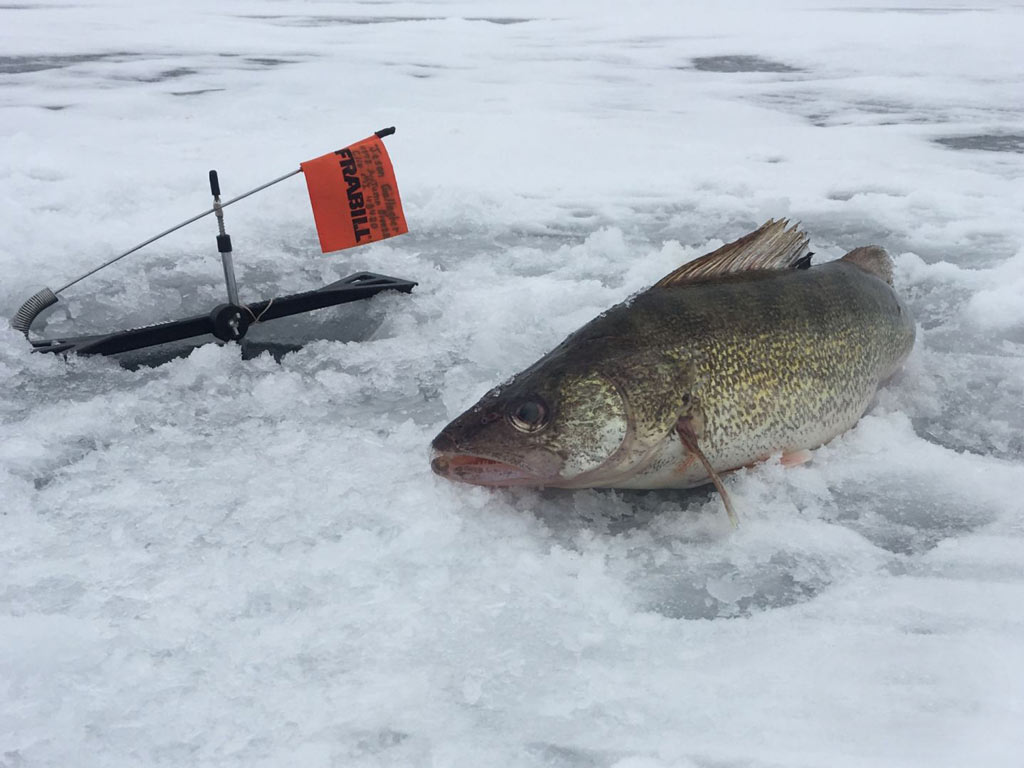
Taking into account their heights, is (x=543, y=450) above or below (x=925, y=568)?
above

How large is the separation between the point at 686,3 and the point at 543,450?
17794 millimetres

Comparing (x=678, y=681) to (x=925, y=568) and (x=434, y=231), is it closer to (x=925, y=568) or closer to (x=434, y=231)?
(x=925, y=568)

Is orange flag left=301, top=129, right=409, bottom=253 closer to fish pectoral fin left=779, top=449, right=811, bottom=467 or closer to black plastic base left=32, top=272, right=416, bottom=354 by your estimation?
black plastic base left=32, top=272, right=416, bottom=354

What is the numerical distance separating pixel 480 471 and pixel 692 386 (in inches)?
26.8

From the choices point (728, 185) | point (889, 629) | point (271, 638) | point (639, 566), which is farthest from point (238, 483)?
point (728, 185)

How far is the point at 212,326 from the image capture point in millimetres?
3902

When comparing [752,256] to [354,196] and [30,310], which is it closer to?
[354,196]

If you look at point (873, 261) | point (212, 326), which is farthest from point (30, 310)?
point (873, 261)

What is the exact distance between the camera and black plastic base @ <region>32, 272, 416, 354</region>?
148 inches

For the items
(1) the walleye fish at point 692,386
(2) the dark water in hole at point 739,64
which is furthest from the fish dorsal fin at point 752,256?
(2) the dark water in hole at point 739,64

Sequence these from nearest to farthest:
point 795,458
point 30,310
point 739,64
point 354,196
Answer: point 795,458 → point 30,310 → point 354,196 → point 739,64

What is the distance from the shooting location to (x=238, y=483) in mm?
2930

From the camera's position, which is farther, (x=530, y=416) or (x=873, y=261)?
(x=873, y=261)

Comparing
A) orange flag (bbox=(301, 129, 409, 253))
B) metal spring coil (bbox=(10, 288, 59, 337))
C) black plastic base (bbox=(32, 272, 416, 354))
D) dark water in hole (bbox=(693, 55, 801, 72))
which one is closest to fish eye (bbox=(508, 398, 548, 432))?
orange flag (bbox=(301, 129, 409, 253))
